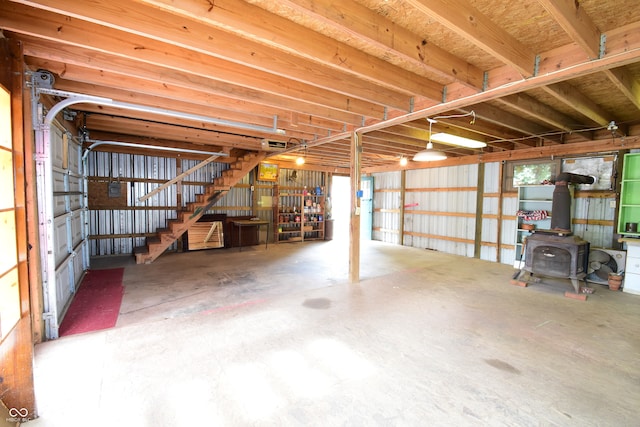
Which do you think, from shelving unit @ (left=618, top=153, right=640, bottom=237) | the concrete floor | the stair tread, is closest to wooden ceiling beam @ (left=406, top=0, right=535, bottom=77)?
the concrete floor

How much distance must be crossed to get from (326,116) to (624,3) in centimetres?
305

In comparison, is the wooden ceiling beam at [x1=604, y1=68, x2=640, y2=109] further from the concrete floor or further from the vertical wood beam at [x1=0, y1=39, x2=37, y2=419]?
the vertical wood beam at [x1=0, y1=39, x2=37, y2=419]

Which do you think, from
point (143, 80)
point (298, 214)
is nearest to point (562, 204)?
point (143, 80)

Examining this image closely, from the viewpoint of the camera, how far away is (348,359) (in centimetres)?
261

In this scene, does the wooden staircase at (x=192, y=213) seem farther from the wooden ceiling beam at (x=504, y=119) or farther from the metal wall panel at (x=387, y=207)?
the wooden ceiling beam at (x=504, y=119)

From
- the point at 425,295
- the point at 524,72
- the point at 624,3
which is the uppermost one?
the point at 624,3

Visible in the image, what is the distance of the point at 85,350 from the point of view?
2.71 m

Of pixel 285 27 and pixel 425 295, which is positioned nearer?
pixel 285 27

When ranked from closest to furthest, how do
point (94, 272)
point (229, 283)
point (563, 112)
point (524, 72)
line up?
point (524, 72), point (563, 112), point (229, 283), point (94, 272)

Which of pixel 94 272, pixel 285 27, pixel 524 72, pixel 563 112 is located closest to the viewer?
pixel 285 27

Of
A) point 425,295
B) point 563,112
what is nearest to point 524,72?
point 563,112

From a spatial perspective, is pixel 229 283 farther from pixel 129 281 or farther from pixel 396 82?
pixel 396 82

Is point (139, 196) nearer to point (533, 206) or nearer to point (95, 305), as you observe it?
point (95, 305)

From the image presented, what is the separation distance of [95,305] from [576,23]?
230 inches
